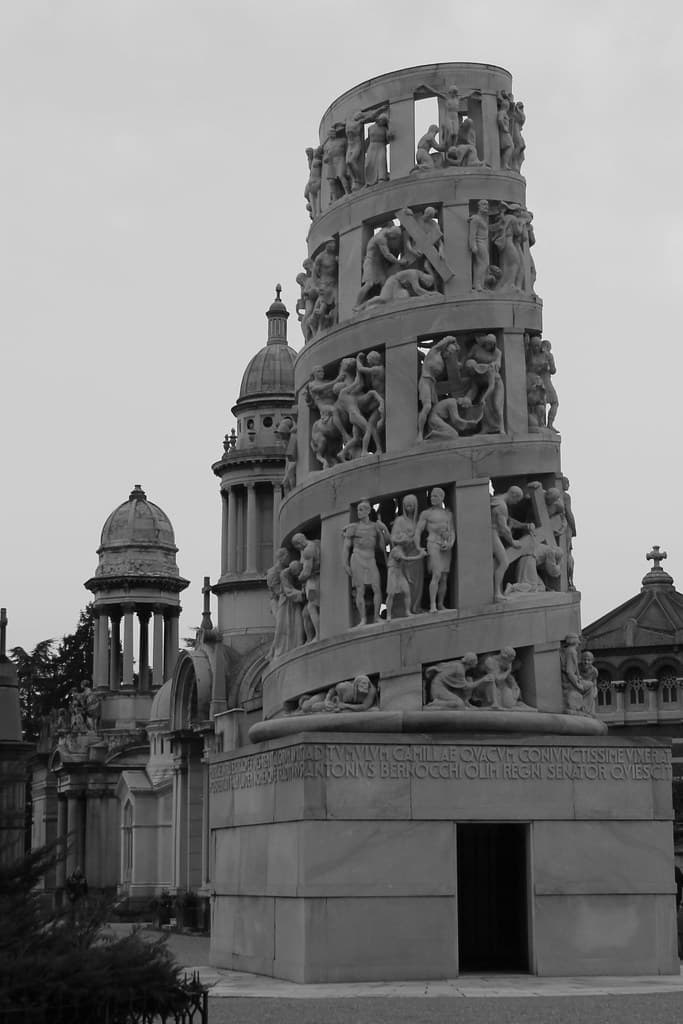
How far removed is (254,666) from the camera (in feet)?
179

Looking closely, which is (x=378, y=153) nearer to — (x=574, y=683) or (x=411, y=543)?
(x=411, y=543)

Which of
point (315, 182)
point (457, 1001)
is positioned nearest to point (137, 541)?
point (315, 182)

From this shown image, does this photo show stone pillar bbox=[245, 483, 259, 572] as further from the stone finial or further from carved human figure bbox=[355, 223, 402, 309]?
carved human figure bbox=[355, 223, 402, 309]

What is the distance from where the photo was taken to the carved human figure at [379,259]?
23922mm

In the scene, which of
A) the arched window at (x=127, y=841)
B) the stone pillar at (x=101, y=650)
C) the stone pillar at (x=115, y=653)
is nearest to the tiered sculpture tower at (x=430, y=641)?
the arched window at (x=127, y=841)

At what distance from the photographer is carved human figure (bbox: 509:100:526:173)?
2484cm

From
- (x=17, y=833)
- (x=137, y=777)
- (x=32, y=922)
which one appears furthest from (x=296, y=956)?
(x=137, y=777)

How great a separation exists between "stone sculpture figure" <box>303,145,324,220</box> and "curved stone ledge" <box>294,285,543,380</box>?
264 cm

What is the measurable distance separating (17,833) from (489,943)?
9118 mm

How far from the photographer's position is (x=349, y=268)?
80.1 feet

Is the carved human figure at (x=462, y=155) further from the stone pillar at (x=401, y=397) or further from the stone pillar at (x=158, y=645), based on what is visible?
the stone pillar at (x=158, y=645)

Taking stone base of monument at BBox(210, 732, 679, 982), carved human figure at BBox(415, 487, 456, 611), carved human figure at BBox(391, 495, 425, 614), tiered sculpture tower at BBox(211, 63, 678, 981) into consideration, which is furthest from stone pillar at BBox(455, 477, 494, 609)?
stone base of monument at BBox(210, 732, 679, 982)

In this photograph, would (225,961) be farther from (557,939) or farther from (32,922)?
(32,922)

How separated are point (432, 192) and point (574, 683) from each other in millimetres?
6685
